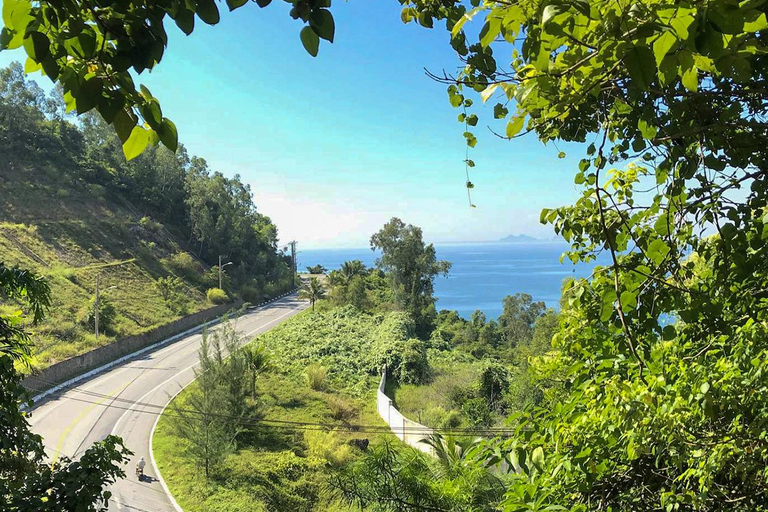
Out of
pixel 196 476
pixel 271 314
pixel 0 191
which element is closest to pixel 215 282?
pixel 271 314

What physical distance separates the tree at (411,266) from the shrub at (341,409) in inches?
581

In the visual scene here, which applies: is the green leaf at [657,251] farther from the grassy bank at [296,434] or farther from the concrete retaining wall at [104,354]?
the concrete retaining wall at [104,354]

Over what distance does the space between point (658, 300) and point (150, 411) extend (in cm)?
1812

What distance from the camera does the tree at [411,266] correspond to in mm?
32938

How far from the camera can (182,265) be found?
3669 cm

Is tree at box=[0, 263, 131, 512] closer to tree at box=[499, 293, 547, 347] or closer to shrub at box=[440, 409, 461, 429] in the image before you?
shrub at box=[440, 409, 461, 429]

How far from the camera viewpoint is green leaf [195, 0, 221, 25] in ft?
2.92

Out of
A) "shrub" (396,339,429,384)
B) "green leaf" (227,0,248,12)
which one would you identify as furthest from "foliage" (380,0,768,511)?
"shrub" (396,339,429,384)

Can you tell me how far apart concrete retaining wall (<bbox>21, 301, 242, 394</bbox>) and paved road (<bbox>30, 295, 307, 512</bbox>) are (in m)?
0.84

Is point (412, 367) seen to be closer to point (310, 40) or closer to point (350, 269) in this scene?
point (350, 269)

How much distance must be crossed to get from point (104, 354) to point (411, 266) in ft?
64.6

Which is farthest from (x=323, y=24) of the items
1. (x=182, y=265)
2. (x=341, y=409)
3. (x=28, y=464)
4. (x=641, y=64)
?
(x=182, y=265)

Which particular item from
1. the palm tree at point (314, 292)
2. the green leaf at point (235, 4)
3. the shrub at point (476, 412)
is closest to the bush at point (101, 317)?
the palm tree at point (314, 292)

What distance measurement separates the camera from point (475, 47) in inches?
66.2
